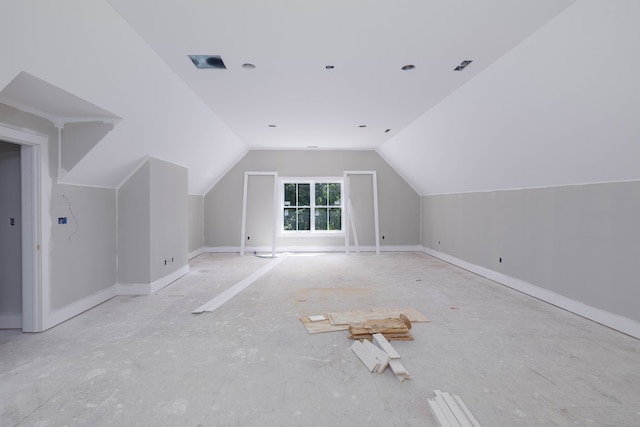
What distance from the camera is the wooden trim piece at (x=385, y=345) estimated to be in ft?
7.99

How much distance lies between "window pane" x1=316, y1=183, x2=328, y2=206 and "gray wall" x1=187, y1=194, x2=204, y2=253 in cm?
286

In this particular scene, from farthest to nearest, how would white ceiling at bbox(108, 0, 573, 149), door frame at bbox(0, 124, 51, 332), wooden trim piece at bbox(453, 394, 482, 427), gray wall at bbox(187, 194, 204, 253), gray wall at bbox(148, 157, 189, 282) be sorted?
gray wall at bbox(187, 194, 204, 253)
gray wall at bbox(148, 157, 189, 282)
door frame at bbox(0, 124, 51, 332)
white ceiling at bbox(108, 0, 573, 149)
wooden trim piece at bbox(453, 394, 482, 427)

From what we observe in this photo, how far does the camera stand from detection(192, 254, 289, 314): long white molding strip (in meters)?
3.68

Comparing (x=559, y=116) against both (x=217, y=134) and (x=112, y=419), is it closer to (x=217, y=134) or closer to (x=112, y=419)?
(x=112, y=419)

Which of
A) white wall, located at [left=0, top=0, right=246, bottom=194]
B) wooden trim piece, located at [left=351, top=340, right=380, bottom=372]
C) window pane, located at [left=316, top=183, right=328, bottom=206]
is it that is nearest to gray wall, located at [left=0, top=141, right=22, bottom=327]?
white wall, located at [left=0, top=0, right=246, bottom=194]

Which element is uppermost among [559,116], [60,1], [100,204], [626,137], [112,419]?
[60,1]

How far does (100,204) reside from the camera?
12.6 ft

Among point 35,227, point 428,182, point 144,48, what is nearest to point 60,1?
point 144,48

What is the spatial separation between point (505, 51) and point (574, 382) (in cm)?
274

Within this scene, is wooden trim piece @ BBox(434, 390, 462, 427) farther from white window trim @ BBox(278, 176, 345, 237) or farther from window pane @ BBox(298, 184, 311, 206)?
window pane @ BBox(298, 184, 311, 206)

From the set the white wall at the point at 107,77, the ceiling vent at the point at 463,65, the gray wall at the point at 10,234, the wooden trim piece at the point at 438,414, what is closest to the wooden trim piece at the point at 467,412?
the wooden trim piece at the point at 438,414

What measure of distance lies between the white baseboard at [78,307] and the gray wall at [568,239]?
551 centimetres

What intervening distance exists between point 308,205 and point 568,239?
550 centimetres

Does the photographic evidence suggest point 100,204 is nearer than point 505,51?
No
